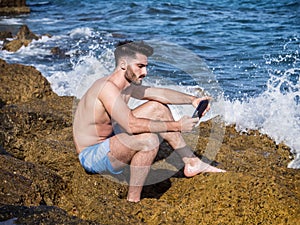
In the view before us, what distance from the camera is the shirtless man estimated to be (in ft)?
12.4

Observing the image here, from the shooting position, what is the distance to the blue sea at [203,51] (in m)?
6.34

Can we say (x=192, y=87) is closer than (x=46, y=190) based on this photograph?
No

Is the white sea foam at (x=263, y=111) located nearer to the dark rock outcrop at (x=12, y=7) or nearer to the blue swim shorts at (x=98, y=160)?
the blue swim shorts at (x=98, y=160)

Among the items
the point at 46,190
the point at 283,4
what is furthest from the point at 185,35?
the point at 46,190

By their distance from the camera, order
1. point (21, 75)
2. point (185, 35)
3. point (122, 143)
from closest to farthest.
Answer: point (122, 143) < point (21, 75) < point (185, 35)

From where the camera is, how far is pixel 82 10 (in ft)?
62.7

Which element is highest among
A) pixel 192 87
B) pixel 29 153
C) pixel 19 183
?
pixel 19 183

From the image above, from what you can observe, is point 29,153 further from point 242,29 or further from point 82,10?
point 82,10

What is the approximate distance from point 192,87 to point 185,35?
4861mm

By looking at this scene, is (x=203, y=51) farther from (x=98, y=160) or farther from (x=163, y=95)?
(x=98, y=160)

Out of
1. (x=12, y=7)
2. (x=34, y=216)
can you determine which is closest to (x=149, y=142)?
(x=34, y=216)

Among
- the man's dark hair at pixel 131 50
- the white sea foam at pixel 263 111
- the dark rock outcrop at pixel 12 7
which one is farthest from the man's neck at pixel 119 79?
the dark rock outcrop at pixel 12 7

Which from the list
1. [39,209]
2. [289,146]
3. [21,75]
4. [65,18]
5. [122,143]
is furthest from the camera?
[65,18]

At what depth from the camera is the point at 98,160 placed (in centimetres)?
385
